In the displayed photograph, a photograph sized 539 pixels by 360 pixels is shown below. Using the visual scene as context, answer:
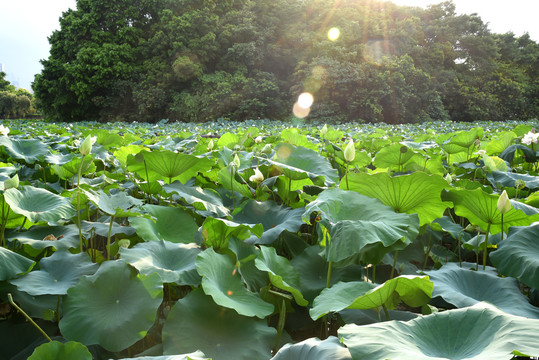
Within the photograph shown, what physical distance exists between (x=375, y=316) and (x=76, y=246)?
2.23ft

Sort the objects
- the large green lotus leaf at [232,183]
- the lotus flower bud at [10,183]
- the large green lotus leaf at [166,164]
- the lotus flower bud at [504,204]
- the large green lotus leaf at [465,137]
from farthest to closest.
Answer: the large green lotus leaf at [465,137], the large green lotus leaf at [232,183], the large green lotus leaf at [166,164], the lotus flower bud at [10,183], the lotus flower bud at [504,204]

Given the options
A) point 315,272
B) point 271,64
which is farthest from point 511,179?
point 271,64

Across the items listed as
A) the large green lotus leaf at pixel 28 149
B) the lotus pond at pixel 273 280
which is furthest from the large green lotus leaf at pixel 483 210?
the large green lotus leaf at pixel 28 149

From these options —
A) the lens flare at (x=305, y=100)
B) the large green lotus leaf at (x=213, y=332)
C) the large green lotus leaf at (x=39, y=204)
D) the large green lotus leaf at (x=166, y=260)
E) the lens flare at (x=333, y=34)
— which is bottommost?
the large green lotus leaf at (x=213, y=332)

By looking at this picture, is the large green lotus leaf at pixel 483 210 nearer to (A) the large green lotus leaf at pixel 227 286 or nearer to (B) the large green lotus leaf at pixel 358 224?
(B) the large green lotus leaf at pixel 358 224

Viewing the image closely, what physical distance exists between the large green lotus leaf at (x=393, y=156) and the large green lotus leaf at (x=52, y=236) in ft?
3.66

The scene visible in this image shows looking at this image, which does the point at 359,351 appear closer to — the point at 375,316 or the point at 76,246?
the point at 375,316

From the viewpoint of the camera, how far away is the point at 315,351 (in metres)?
0.44

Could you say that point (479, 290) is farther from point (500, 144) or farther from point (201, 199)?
point (500, 144)

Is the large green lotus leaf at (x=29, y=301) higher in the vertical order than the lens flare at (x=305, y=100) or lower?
lower

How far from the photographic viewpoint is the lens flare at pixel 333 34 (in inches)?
668

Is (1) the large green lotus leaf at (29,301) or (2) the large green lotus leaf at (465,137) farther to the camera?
(2) the large green lotus leaf at (465,137)

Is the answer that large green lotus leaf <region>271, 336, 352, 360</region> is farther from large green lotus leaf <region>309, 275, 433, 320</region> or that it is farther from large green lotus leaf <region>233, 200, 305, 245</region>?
large green lotus leaf <region>233, 200, 305, 245</region>

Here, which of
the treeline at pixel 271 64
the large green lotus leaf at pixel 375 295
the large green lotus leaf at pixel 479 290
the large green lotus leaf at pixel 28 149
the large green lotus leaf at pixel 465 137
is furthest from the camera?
the treeline at pixel 271 64
